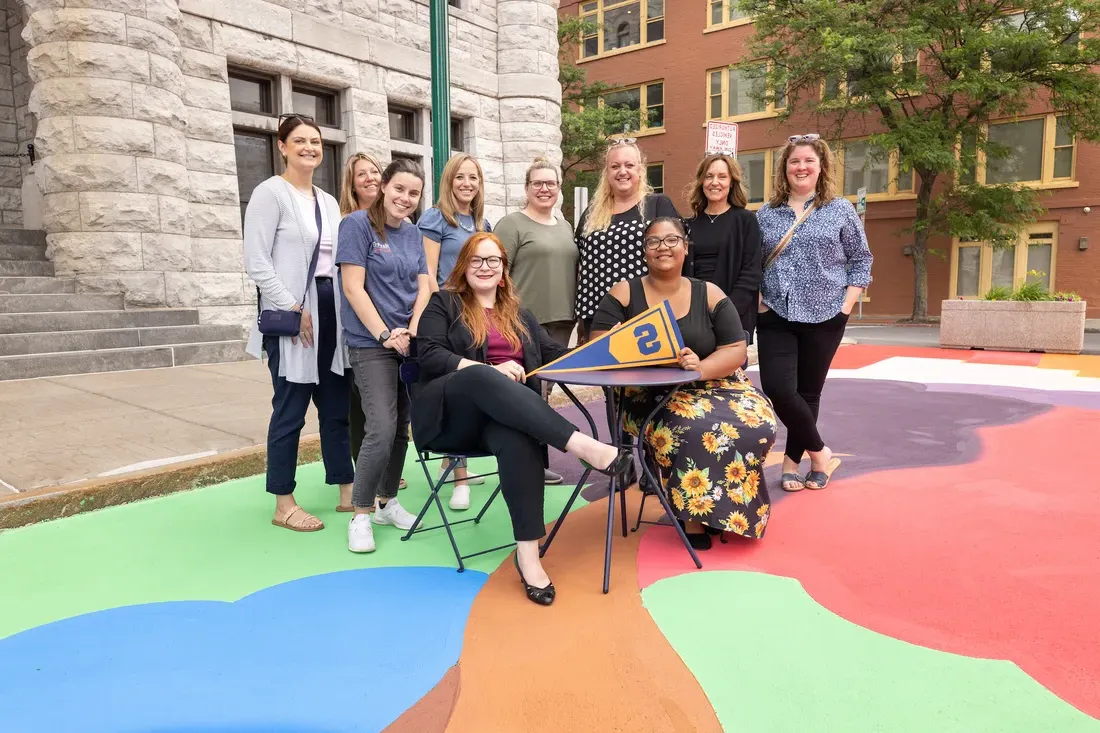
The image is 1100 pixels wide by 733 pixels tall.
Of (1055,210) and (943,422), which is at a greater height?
(1055,210)

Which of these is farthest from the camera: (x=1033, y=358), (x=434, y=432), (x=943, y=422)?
(x=1033, y=358)

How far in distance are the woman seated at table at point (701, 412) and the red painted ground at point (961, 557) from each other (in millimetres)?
235

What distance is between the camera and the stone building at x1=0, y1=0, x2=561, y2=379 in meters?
7.97

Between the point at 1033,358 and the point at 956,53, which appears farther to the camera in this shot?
the point at 956,53

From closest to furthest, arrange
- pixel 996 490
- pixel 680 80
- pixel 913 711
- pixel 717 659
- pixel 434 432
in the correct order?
pixel 913 711 < pixel 717 659 < pixel 434 432 < pixel 996 490 < pixel 680 80

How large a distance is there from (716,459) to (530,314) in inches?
44.8

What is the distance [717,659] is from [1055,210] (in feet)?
77.2

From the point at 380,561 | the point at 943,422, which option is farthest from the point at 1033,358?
the point at 380,561

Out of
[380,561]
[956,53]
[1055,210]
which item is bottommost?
[380,561]

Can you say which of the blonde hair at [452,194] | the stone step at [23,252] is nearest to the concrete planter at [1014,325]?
the blonde hair at [452,194]

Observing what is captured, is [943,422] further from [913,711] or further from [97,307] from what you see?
[97,307]

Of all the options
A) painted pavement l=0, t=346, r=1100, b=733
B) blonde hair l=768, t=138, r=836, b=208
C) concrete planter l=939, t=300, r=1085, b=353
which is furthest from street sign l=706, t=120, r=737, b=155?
concrete planter l=939, t=300, r=1085, b=353

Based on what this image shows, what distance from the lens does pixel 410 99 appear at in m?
11.6

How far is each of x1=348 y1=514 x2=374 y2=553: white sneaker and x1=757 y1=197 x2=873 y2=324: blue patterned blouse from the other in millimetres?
2546
